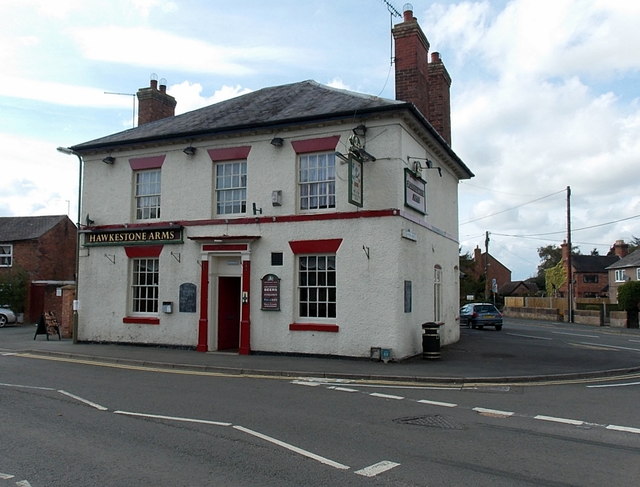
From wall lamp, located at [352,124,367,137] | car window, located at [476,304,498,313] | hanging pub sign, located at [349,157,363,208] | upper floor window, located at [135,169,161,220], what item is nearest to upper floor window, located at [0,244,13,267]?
upper floor window, located at [135,169,161,220]

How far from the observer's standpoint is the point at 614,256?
72.6 m

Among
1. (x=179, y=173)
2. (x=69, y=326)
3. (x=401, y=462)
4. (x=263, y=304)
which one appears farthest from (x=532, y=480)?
(x=69, y=326)

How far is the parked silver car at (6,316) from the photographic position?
3131 cm

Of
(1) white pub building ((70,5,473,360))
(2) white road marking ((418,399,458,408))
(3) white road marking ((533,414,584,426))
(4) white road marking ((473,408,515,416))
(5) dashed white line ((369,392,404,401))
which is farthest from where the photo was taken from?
(1) white pub building ((70,5,473,360))

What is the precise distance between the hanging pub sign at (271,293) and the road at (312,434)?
4.35m

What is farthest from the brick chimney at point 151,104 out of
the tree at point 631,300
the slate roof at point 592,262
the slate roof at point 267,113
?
the slate roof at point 592,262

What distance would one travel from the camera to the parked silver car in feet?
103

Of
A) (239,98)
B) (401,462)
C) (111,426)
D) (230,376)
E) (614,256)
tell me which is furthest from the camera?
(614,256)

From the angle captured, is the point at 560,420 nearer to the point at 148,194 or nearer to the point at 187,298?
the point at 187,298

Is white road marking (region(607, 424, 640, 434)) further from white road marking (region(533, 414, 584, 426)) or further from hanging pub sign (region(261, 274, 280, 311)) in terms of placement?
hanging pub sign (region(261, 274, 280, 311))

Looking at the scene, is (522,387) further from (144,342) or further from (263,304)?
(144,342)

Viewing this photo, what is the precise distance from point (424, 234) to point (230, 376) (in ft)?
25.1

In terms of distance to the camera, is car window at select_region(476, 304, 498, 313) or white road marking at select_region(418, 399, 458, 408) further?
car window at select_region(476, 304, 498, 313)

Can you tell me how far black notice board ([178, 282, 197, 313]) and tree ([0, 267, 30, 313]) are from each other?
69.1ft
